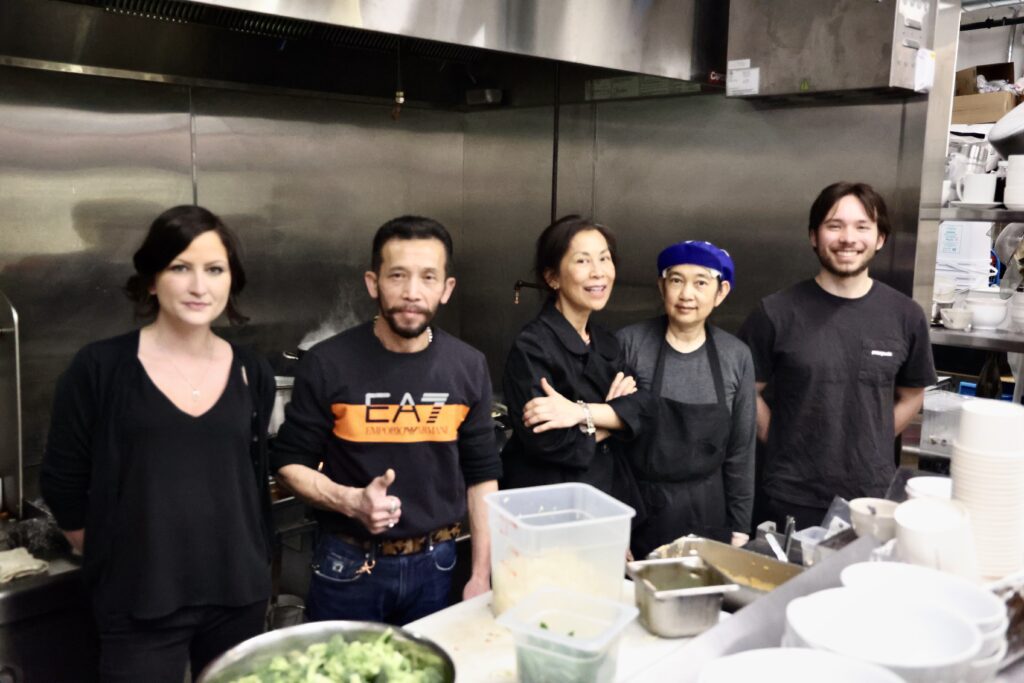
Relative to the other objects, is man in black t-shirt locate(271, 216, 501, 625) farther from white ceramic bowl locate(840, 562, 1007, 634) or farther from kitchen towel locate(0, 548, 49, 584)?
white ceramic bowl locate(840, 562, 1007, 634)

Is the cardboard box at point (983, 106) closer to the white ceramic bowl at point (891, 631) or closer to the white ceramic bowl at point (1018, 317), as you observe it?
the white ceramic bowl at point (1018, 317)

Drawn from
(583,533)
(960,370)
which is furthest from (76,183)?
(960,370)

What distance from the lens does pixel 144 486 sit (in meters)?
1.75

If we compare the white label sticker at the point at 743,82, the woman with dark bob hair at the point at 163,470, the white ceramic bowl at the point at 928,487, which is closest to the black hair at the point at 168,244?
the woman with dark bob hair at the point at 163,470

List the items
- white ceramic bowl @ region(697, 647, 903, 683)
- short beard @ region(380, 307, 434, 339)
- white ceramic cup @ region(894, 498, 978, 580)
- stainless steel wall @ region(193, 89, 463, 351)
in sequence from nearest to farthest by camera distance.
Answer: white ceramic bowl @ region(697, 647, 903, 683) → white ceramic cup @ region(894, 498, 978, 580) → short beard @ region(380, 307, 434, 339) → stainless steel wall @ region(193, 89, 463, 351)

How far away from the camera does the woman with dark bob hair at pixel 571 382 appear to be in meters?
2.18

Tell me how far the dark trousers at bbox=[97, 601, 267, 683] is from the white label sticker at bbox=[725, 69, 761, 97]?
2.46 meters

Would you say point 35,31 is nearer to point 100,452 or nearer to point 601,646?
point 100,452

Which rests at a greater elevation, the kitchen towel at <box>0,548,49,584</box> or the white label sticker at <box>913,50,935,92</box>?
the white label sticker at <box>913,50,935,92</box>

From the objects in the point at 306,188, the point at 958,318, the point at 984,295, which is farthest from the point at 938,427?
the point at 306,188

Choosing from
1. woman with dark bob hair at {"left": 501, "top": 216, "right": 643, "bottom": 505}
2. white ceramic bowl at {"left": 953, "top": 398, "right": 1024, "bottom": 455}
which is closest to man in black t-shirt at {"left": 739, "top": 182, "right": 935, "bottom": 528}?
woman with dark bob hair at {"left": 501, "top": 216, "right": 643, "bottom": 505}

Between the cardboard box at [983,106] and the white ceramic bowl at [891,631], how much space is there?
3.73 meters

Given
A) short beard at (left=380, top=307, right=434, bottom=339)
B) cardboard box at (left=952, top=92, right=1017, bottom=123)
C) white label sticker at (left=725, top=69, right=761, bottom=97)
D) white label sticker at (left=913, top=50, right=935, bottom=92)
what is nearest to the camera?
short beard at (left=380, top=307, right=434, bottom=339)

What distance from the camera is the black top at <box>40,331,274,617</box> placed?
1.75 m
